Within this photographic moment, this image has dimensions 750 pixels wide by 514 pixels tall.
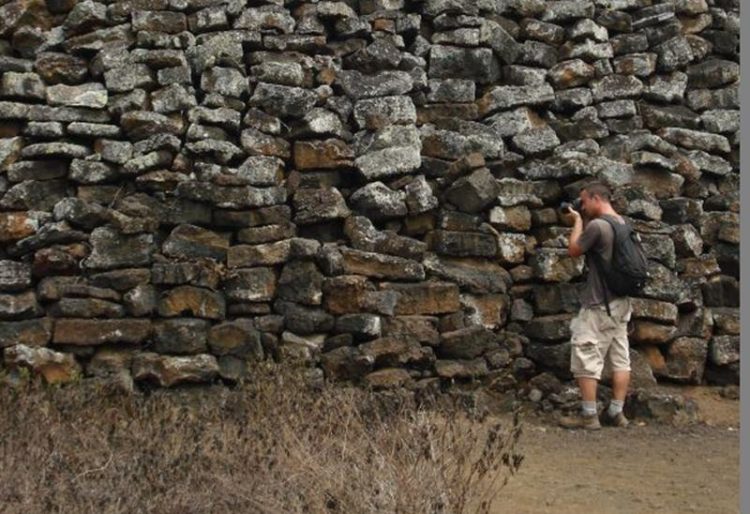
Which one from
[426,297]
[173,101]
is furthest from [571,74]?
[173,101]

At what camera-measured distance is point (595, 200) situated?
784 cm

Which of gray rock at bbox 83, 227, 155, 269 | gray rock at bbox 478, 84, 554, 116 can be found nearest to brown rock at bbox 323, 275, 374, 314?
gray rock at bbox 83, 227, 155, 269

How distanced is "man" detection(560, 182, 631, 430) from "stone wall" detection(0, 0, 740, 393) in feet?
1.94

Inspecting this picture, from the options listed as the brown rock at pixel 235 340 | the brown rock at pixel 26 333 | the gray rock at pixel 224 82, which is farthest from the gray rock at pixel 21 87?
the brown rock at pixel 235 340

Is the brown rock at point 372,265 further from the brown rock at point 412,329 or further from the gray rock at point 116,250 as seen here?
the gray rock at point 116,250

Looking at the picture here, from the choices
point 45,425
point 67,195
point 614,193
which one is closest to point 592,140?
point 614,193

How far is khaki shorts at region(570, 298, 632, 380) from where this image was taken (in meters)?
7.60

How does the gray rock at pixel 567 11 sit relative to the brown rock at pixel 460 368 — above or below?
above

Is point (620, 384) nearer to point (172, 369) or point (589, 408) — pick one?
point (589, 408)

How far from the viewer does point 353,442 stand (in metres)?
5.76

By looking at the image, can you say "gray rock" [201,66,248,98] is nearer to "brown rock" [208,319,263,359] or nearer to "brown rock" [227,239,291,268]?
"brown rock" [227,239,291,268]

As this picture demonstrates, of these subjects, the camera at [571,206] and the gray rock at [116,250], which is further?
the camera at [571,206]

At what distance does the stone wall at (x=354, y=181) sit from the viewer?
26.1ft

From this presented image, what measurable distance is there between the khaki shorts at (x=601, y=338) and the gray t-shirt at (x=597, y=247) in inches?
2.8
